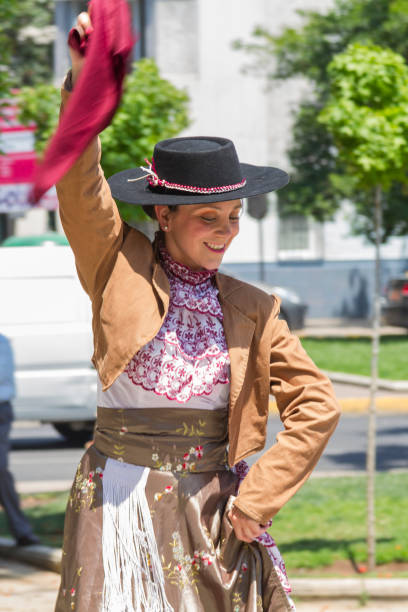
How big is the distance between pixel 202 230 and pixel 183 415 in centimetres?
48

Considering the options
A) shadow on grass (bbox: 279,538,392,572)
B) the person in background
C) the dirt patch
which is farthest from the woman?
the person in background

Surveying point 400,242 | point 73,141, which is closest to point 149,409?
point 73,141

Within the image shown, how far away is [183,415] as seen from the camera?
2.61 m

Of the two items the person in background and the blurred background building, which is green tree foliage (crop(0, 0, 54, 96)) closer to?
the blurred background building

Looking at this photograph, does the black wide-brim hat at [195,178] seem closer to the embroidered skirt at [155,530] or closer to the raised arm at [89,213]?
the raised arm at [89,213]

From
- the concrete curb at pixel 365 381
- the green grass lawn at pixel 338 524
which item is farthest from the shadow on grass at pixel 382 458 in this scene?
the concrete curb at pixel 365 381

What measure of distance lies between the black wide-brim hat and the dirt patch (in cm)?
321

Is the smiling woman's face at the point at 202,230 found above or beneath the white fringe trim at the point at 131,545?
above

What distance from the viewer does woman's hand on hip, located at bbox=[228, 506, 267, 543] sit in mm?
2537

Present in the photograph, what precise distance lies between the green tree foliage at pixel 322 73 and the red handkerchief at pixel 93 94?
55.4ft

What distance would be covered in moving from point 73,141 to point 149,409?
748 millimetres

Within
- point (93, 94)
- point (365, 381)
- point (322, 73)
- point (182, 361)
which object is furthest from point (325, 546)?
point (322, 73)

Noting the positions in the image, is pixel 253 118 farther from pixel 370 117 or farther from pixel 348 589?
pixel 348 589

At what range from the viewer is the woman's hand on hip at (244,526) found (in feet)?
8.32
